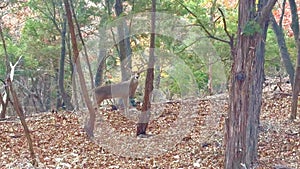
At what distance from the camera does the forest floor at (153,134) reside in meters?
5.62

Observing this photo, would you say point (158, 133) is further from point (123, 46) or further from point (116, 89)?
point (123, 46)

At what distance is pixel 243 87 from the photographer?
4188 mm

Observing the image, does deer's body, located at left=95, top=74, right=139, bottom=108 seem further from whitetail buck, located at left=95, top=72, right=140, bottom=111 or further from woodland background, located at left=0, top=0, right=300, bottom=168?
woodland background, located at left=0, top=0, right=300, bottom=168

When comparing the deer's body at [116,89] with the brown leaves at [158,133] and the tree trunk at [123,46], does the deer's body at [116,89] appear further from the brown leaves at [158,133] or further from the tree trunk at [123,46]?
the tree trunk at [123,46]

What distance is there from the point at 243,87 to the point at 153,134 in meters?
2.92

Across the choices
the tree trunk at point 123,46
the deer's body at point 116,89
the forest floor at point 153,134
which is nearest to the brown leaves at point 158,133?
the forest floor at point 153,134

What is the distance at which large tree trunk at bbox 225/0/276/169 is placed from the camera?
4109mm

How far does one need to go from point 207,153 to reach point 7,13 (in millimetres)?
7051

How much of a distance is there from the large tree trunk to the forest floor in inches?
38.2

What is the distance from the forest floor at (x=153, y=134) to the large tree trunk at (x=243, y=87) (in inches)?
38.2

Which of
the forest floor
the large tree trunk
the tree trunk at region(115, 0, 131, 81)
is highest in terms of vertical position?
the tree trunk at region(115, 0, 131, 81)

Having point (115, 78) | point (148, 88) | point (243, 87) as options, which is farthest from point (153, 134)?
point (115, 78)

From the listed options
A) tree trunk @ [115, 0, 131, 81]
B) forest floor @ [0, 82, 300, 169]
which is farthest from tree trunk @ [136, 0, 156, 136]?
tree trunk @ [115, 0, 131, 81]

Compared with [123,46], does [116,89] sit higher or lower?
lower
